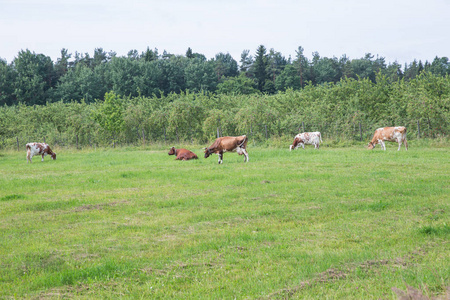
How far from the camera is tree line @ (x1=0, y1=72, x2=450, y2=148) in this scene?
3008 cm

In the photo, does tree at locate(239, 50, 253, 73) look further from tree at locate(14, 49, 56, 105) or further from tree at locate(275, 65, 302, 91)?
tree at locate(14, 49, 56, 105)

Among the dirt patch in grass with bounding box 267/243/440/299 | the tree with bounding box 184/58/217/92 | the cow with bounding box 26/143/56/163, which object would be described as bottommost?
the dirt patch in grass with bounding box 267/243/440/299

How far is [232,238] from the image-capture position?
6.89 m

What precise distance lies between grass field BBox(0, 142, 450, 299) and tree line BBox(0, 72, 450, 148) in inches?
674

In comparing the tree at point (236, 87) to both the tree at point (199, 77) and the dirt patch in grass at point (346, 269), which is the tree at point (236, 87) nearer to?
the tree at point (199, 77)

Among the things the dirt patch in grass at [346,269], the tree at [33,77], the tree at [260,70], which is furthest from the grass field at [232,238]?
the tree at [260,70]

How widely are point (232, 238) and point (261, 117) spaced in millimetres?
26669

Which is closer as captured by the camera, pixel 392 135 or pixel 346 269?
pixel 346 269

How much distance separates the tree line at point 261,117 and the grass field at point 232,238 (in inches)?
674

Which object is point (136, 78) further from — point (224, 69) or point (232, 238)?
point (232, 238)

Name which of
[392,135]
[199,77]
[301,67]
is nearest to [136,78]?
[199,77]

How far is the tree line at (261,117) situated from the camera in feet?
98.7

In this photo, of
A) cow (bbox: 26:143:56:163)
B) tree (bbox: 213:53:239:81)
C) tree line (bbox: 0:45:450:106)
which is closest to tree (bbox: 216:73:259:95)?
tree line (bbox: 0:45:450:106)

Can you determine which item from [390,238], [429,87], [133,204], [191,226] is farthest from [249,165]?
[429,87]
